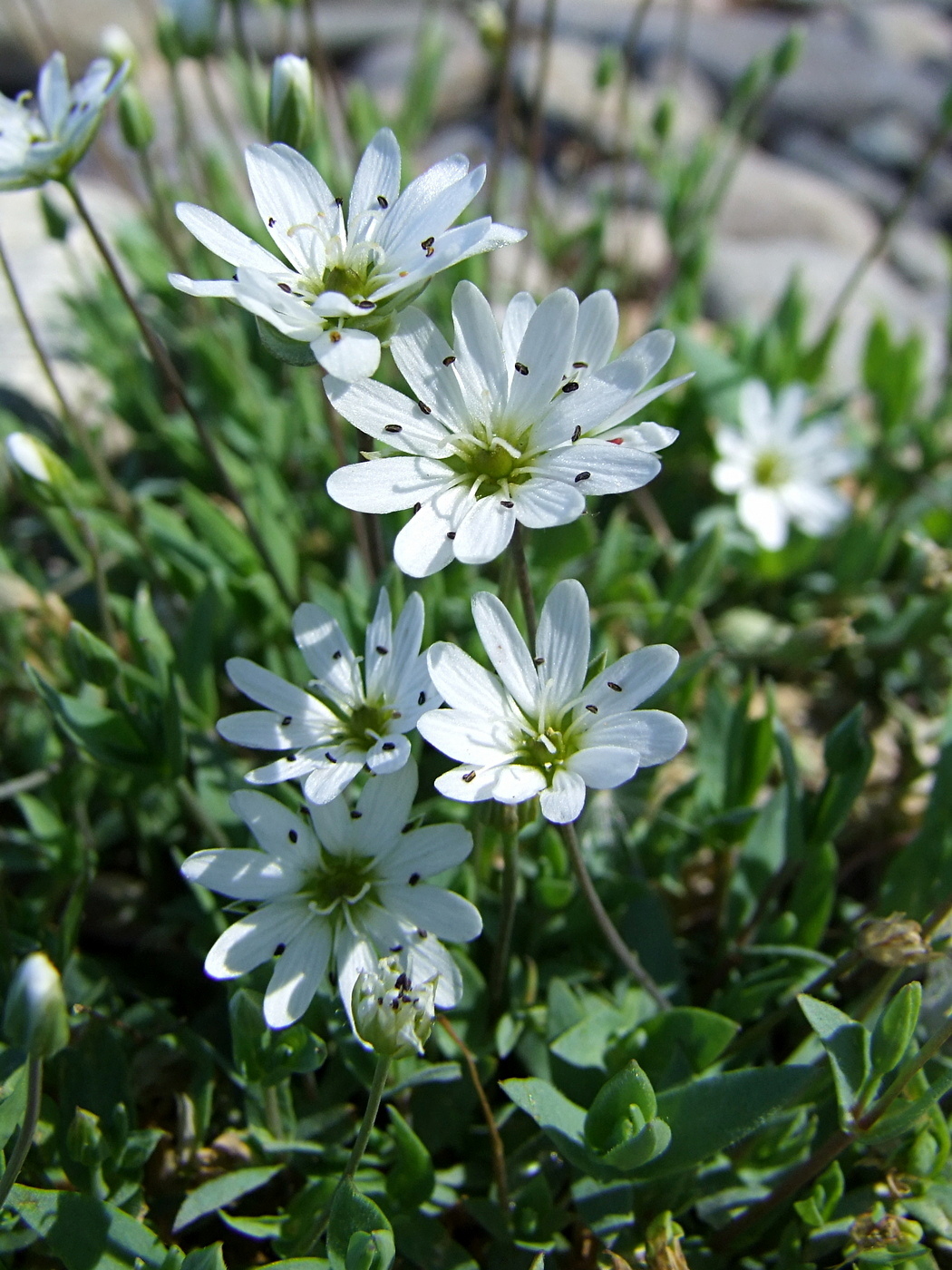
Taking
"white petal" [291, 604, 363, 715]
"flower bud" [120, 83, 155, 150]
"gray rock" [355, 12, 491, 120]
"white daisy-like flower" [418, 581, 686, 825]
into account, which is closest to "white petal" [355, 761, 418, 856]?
"white daisy-like flower" [418, 581, 686, 825]

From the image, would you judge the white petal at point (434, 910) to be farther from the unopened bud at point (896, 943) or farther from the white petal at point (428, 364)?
the white petal at point (428, 364)

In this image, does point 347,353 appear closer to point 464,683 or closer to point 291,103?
point 464,683

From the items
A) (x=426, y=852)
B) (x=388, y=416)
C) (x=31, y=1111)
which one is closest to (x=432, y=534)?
(x=388, y=416)

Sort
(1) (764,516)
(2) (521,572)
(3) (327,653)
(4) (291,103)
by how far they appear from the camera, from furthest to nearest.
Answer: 1. (1) (764,516)
2. (4) (291,103)
3. (3) (327,653)
4. (2) (521,572)

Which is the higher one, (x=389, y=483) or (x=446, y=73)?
(x=389, y=483)

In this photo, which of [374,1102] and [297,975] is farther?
[297,975]

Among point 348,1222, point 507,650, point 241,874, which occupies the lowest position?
point 348,1222

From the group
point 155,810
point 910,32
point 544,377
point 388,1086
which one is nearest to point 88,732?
point 155,810

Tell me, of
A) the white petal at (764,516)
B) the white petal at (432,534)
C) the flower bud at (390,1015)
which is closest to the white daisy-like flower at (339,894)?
the flower bud at (390,1015)
